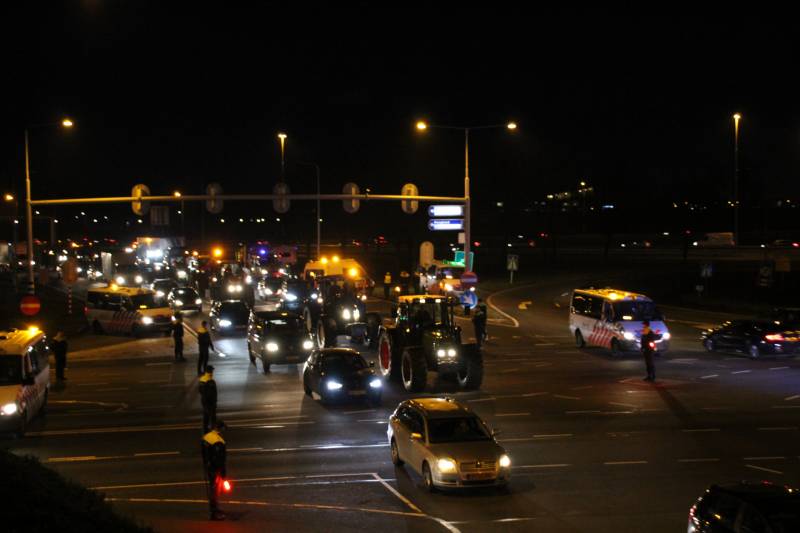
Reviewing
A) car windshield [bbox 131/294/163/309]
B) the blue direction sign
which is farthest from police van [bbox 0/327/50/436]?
the blue direction sign

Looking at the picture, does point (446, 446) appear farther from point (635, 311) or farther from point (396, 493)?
point (635, 311)

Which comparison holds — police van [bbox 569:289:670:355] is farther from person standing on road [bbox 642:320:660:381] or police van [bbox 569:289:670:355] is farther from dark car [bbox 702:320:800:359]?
person standing on road [bbox 642:320:660:381]

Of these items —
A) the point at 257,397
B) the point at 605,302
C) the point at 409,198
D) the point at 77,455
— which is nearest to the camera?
the point at 77,455

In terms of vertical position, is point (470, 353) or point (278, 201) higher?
point (278, 201)

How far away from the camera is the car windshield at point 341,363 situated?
23.4 metres

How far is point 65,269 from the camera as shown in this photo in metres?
42.3

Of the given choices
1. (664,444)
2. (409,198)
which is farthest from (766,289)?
(664,444)

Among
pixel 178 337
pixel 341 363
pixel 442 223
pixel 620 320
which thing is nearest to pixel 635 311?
pixel 620 320

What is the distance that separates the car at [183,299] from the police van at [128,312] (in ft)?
28.1

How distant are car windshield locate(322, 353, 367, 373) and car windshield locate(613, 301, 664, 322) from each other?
12930 millimetres

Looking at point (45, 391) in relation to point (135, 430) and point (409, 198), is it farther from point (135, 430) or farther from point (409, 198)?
point (409, 198)

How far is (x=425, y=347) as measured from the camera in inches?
1009

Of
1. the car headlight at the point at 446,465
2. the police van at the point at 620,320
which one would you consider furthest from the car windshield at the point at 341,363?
the police van at the point at 620,320

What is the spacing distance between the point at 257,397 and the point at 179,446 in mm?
6143
